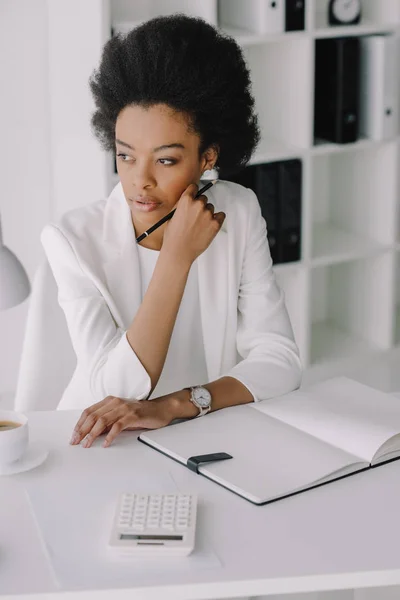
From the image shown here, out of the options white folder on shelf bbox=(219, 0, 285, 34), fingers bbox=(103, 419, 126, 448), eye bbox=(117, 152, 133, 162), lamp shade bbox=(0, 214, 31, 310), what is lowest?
fingers bbox=(103, 419, 126, 448)

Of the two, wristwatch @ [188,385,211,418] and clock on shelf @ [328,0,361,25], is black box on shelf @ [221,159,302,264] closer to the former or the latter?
clock on shelf @ [328,0,361,25]

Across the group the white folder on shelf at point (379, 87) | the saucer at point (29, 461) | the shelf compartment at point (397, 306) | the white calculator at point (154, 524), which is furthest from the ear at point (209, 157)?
the shelf compartment at point (397, 306)

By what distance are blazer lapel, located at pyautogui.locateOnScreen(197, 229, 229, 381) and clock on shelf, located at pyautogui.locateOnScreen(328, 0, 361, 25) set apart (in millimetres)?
1643

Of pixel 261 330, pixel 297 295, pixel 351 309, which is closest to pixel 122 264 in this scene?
pixel 261 330

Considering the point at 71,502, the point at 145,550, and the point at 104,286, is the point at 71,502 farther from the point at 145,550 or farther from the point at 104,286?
the point at 104,286

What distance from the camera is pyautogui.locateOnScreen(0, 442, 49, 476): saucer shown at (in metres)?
1.51

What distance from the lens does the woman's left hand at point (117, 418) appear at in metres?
1.62

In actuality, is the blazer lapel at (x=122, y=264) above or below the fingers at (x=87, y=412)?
above

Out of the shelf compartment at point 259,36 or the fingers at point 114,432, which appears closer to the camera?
the fingers at point 114,432

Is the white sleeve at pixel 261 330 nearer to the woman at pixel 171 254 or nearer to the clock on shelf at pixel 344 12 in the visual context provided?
the woman at pixel 171 254

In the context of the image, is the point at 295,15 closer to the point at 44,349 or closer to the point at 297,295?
the point at 297,295

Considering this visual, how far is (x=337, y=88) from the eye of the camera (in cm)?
338

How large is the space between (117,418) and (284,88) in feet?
6.50

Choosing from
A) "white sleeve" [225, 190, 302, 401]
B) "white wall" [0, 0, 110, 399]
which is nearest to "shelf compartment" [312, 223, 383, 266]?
"white wall" [0, 0, 110, 399]
